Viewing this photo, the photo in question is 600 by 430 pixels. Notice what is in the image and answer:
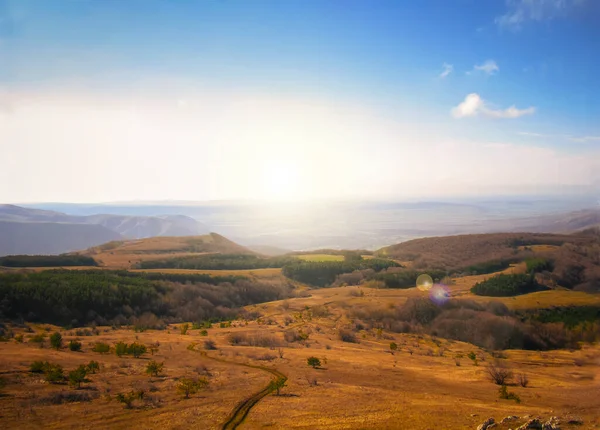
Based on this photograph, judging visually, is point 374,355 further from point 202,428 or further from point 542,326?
point 542,326

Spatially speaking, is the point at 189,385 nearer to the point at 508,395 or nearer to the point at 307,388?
the point at 307,388

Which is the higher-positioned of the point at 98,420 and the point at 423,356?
the point at 98,420

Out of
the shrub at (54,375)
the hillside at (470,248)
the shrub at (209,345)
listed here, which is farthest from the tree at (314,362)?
the hillside at (470,248)

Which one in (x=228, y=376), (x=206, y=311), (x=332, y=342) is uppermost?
(x=228, y=376)

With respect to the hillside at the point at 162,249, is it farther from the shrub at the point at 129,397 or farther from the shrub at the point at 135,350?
the shrub at the point at 129,397

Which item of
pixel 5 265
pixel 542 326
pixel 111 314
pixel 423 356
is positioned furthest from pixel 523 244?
pixel 5 265

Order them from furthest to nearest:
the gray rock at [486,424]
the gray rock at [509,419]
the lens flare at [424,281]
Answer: the lens flare at [424,281]
the gray rock at [509,419]
the gray rock at [486,424]
